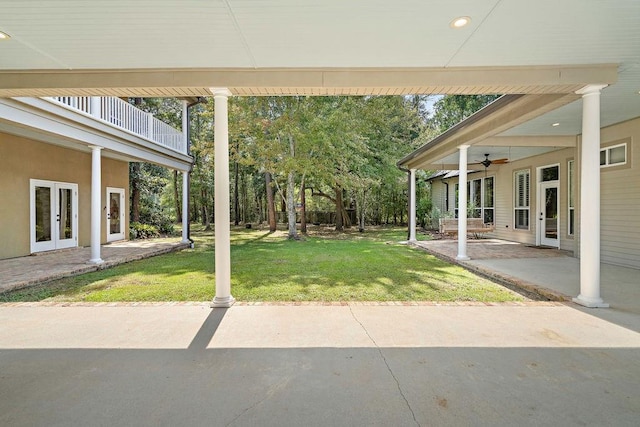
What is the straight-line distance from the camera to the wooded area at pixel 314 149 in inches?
522

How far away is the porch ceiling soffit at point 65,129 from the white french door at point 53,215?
1.32 metres

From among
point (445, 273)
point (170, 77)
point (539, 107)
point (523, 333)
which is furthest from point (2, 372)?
point (539, 107)

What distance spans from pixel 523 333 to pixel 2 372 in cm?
501

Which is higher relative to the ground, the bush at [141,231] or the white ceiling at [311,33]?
the white ceiling at [311,33]

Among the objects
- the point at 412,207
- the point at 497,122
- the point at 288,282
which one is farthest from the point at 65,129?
the point at 412,207

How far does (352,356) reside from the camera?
3.18m

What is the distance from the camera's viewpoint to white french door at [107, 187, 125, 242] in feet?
40.7

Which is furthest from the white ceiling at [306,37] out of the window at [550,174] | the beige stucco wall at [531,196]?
the window at [550,174]

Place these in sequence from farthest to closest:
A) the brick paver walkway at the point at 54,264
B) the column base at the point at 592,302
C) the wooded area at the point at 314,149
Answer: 1. the wooded area at the point at 314,149
2. the brick paver walkway at the point at 54,264
3. the column base at the point at 592,302

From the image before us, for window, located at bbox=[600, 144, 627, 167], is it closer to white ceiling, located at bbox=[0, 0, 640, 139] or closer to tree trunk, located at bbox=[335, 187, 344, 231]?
white ceiling, located at bbox=[0, 0, 640, 139]

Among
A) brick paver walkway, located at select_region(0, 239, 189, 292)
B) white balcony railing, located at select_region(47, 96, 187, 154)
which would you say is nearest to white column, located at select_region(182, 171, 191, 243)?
white balcony railing, located at select_region(47, 96, 187, 154)

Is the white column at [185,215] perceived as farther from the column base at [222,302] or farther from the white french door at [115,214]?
the column base at [222,302]

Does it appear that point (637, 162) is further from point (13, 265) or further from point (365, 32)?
point (13, 265)

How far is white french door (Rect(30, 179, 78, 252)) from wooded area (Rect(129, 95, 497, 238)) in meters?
5.44
